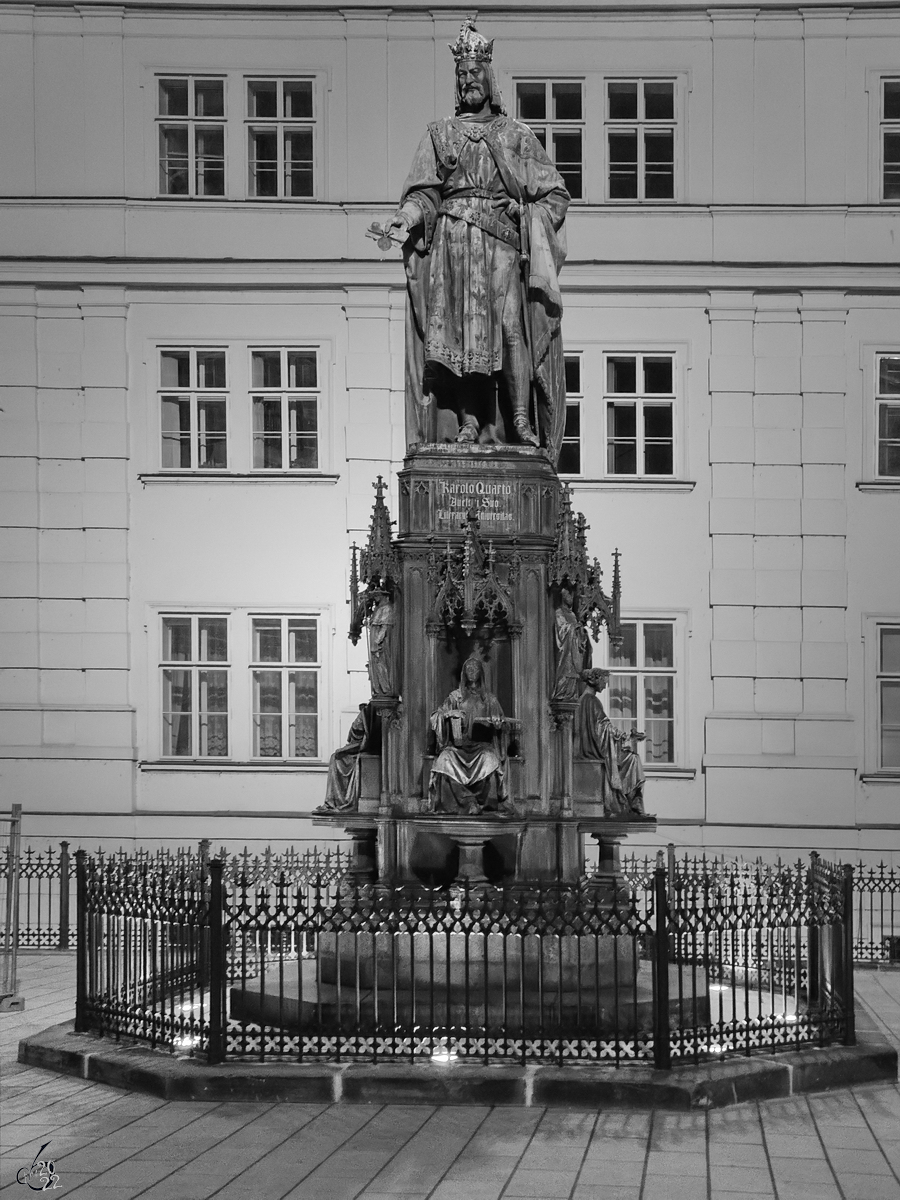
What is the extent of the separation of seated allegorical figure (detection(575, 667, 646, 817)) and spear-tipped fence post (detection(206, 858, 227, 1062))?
2813mm

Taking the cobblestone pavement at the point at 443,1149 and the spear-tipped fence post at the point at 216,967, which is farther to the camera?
the spear-tipped fence post at the point at 216,967

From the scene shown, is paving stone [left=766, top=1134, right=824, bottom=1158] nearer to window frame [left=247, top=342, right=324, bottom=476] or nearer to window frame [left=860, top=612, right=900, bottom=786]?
window frame [left=860, top=612, right=900, bottom=786]

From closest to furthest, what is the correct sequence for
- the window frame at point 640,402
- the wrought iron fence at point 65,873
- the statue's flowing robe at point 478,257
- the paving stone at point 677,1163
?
1. the paving stone at point 677,1163
2. the statue's flowing robe at point 478,257
3. the wrought iron fence at point 65,873
4. the window frame at point 640,402

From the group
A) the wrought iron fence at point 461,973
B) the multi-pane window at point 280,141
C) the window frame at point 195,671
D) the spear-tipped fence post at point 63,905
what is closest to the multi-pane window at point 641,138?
the multi-pane window at point 280,141

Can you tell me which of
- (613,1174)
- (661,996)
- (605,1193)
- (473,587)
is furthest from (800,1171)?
(473,587)

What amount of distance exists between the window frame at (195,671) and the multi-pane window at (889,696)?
7712 millimetres

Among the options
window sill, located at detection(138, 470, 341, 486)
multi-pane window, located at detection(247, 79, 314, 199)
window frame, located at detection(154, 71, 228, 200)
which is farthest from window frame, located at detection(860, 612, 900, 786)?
window frame, located at detection(154, 71, 228, 200)

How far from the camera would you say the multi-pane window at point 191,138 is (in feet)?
71.6

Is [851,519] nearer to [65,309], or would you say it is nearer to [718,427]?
[718,427]

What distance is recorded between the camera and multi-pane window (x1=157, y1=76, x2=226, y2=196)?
21.8 metres

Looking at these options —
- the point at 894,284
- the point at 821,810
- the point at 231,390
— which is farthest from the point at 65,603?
the point at 894,284

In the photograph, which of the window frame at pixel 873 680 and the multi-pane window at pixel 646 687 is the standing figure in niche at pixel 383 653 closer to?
the multi-pane window at pixel 646 687

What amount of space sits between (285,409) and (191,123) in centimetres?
369

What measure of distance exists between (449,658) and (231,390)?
11023 mm
